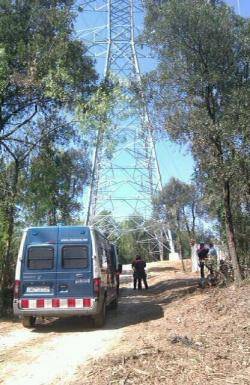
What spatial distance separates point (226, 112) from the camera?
56.5ft

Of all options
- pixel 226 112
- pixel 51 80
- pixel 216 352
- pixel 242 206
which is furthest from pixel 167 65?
pixel 216 352

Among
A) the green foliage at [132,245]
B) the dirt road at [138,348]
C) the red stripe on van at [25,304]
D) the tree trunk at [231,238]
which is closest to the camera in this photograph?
the dirt road at [138,348]

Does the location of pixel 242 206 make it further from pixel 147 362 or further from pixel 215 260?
pixel 147 362

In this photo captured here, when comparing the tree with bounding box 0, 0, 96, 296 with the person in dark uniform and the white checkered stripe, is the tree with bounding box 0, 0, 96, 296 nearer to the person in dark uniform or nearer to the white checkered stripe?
the white checkered stripe

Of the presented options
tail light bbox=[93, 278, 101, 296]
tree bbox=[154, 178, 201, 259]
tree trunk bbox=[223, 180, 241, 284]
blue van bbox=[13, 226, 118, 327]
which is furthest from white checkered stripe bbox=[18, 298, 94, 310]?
tree bbox=[154, 178, 201, 259]

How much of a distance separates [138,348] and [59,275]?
4.68 m

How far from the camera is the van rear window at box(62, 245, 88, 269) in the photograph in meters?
14.6

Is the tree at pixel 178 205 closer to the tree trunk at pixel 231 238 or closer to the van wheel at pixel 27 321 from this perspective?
the tree trunk at pixel 231 238

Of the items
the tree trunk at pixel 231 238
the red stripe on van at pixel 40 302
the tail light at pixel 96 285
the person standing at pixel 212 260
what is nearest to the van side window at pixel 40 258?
the red stripe on van at pixel 40 302

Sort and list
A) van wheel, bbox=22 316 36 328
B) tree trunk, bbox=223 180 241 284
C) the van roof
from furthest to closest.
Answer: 1. tree trunk, bbox=223 180 241 284
2. the van roof
3. van wheel, bbox=22 316 36 328

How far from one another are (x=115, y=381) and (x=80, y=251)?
6835mm

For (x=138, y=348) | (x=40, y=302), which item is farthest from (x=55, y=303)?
(x=138, y=348)

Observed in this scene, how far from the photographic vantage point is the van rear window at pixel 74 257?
14.6 meters

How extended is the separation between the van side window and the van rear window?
33 centimetres
